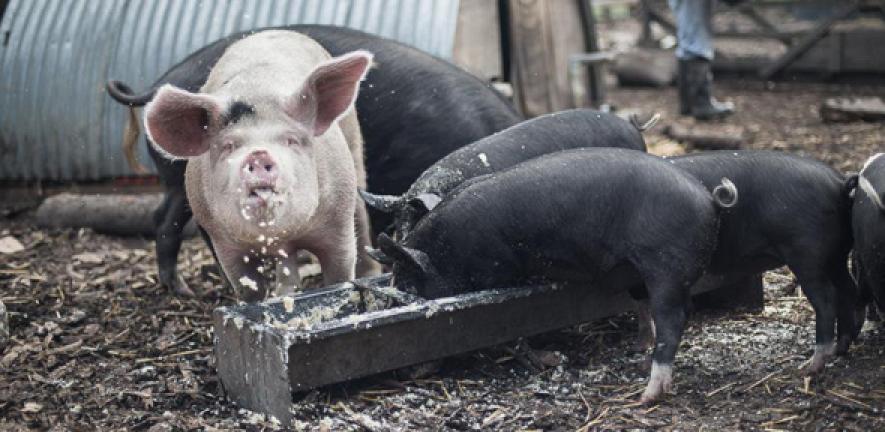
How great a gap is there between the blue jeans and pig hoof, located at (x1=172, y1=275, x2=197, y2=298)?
5763 millimetres

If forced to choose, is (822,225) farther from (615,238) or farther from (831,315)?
(615,238)

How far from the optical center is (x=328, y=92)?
4.31 metres

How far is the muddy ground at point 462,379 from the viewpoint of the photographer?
3750 mm

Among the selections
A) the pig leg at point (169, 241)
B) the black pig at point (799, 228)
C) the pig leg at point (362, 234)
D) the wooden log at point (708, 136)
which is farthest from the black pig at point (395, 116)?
the wooden log at point (708, 136)

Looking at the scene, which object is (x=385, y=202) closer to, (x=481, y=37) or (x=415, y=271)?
(x=415, y=271)

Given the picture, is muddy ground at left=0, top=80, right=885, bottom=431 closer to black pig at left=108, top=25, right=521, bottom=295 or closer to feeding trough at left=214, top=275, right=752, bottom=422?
feeding trough at left=214, top=275, right=752, bottom=422

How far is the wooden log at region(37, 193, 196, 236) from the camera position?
21.9ft

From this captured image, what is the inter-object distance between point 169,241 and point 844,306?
297 cm

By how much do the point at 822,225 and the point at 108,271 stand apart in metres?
3.48

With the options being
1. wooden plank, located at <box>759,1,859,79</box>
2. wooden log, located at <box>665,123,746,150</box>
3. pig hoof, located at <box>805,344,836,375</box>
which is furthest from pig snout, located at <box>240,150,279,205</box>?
wooden plank, located at <box>759,1,859,79</box>

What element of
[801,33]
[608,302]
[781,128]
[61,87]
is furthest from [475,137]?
[801,33]

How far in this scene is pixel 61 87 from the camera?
7.32 meters

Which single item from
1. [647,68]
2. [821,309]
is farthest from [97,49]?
[647,68]

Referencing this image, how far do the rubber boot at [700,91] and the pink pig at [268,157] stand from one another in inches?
226
